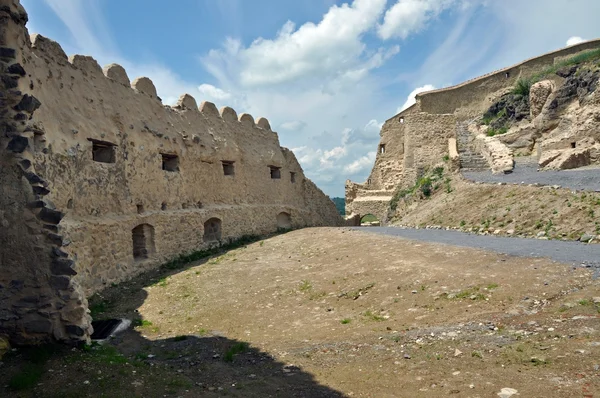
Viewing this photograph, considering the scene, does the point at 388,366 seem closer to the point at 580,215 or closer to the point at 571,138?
the point at 580,215

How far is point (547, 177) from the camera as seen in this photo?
48.4 ft

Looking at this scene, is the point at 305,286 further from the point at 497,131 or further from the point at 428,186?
the point at 497,131

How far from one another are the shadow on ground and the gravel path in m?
10.7

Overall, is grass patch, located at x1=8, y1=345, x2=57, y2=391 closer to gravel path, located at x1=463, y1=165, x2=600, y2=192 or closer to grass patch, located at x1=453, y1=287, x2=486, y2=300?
grass patch, located at x1=453, y1=287, x2=486, y2=300

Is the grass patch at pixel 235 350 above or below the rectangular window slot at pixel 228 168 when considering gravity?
below

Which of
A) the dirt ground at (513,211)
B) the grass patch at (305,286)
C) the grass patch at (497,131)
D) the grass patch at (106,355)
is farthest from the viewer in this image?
the grass patch at (497,131)

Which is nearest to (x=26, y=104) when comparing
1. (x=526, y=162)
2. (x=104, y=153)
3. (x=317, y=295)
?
(x=104, y=153)

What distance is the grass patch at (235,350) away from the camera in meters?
6.33

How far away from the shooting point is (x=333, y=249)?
1245 cm

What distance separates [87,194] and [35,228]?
471cm

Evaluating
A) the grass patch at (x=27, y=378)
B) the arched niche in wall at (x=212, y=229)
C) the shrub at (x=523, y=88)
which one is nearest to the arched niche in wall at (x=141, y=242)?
the arched niche in wall at (x=212, y=229)

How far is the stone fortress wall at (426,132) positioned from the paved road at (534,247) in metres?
9.47

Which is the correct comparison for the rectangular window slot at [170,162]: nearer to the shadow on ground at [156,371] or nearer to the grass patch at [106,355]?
the shadow on ground at [156,371]

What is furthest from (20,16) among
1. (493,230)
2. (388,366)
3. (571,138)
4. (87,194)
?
(571,138)
